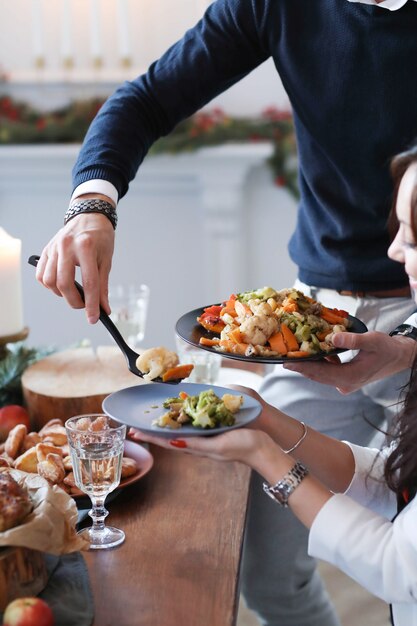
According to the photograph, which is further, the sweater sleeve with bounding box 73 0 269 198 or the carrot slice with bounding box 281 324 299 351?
the sweater sleeve with bounding box 73 0 269 198

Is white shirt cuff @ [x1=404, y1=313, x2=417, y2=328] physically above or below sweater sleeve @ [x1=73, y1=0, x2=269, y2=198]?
below

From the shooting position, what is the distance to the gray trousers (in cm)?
171

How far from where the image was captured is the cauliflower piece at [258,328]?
4.20 ft

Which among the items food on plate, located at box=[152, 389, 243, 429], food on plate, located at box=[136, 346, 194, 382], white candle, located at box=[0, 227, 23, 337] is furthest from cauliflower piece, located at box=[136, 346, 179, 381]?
white candle, located at box=[0, 227, 23, 337]

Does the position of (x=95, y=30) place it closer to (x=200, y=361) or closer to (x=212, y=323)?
(x=200, y=361)

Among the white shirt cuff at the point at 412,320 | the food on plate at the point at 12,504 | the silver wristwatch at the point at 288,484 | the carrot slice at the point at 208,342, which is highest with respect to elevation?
the carrot slice at the point at 208,342

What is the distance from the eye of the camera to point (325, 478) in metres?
1.35

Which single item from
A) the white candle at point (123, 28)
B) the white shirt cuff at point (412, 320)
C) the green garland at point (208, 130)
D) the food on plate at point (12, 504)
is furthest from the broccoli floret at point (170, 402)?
the white candle at point (123, 28)

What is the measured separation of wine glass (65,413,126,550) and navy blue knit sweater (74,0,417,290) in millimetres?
516

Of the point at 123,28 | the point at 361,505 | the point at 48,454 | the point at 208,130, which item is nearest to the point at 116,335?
the point at 48,454

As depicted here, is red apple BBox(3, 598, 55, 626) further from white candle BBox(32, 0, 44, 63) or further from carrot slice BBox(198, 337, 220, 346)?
white candle BBox(32, 0, 44, 63)

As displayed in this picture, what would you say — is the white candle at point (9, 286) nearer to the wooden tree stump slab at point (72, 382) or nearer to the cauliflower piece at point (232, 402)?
the wooden tree stump slab at point (72, 382)

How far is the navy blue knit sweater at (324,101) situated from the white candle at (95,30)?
82.7 inches

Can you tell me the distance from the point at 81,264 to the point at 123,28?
2627mm
